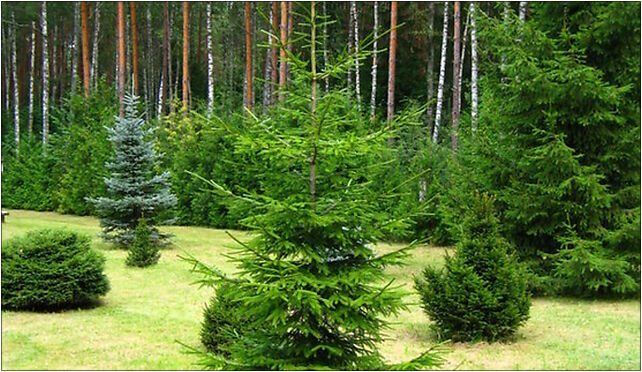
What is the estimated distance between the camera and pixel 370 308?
492 cm

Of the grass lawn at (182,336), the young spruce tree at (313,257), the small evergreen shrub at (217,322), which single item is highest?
the young spruce tree at (313,257)

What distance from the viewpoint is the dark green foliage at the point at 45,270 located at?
10.6m

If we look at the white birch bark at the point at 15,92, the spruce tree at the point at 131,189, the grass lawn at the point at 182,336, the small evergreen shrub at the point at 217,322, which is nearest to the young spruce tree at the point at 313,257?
the grass lawn at the point at 182,336

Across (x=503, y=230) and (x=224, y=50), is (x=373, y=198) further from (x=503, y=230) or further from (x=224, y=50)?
(x=224, y=50)

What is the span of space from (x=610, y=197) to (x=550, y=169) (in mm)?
1110

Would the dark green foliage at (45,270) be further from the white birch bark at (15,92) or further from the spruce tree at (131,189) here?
the white birch bark at (15,92)

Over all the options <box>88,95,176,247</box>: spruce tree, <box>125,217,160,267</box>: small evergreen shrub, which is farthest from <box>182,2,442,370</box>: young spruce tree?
<box>88,95,176,247</box>: spruce tree

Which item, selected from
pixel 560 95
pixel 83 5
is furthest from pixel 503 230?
pixel 83 5

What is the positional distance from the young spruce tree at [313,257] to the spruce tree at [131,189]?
41.8 ft

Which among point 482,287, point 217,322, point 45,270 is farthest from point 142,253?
point 482,287

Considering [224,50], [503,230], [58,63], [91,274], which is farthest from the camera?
[58,63]

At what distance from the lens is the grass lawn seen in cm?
811

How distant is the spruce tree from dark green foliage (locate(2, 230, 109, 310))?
6.29 meters

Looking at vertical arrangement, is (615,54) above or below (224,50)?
below
